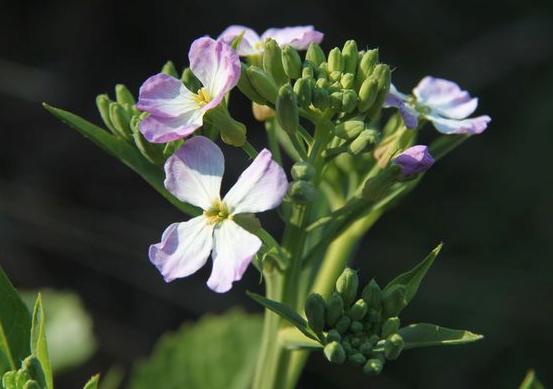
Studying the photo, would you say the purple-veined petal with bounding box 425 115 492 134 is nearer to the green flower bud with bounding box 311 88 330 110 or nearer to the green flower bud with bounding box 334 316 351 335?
the green flower bud with bounding box 311 88 330 110

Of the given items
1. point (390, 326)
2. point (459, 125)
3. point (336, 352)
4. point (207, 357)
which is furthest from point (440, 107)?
point (207, 357)

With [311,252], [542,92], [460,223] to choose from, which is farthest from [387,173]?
[542,92]

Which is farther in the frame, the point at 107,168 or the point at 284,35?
the point at 107,168

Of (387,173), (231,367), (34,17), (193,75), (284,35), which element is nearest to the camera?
(387,173)

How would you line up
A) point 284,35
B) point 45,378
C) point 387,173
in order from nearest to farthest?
point 45,378 → point 387,173 → point 284,35

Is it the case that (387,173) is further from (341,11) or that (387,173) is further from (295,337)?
(341,11)

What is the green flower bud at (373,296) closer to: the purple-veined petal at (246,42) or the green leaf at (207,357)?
the purple-veined petal at (246,42)

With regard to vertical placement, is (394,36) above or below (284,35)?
below
